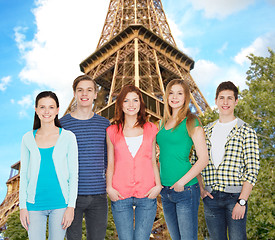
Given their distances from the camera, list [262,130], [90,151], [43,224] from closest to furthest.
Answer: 1. [43,224]
2. [90,151]
3. [262,130]

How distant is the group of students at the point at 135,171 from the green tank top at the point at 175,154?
1 cm

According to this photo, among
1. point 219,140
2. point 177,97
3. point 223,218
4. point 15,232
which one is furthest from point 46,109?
point 15,232

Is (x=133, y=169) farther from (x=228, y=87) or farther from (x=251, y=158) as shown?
(x=228, y=87)

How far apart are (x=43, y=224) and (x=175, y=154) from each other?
1.52 m

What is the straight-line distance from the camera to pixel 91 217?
3.35 metres

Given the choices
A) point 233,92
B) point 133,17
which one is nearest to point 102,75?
point 133,17

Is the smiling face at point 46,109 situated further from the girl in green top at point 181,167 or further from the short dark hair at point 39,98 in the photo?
the girl in green top at point 181,167

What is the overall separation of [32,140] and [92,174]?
75cm

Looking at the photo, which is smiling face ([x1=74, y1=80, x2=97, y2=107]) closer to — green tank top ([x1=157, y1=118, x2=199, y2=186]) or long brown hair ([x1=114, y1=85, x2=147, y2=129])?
long brown hair ([x1=114, y1=85, x2=147, y2=129])

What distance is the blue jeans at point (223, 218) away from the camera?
10.5ft

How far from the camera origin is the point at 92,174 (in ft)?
Answer: 11.2

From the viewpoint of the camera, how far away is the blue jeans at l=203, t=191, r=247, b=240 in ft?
10.5

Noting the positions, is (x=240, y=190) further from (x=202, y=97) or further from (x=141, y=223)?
(x=202, y=97)

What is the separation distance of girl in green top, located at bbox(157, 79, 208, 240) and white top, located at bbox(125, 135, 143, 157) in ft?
0.77
